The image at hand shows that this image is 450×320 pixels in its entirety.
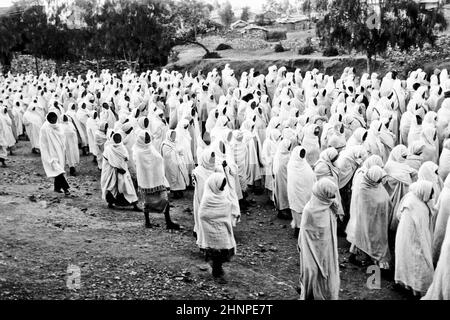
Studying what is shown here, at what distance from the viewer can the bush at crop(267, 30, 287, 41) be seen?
3251 centimetres

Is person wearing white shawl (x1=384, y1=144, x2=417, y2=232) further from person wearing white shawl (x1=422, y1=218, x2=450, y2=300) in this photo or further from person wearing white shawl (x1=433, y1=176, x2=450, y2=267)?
person wearing white shawl (x1=422, y1=218, x2=450, y2=300)

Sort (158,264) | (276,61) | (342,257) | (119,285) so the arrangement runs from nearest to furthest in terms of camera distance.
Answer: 1. (119,285)
2. (158,264)
3. (342,257)
4. (276,61)

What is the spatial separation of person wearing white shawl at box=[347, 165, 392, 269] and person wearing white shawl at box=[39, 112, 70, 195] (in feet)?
19.3

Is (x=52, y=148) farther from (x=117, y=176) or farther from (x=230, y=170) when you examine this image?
(x=230, y=170)

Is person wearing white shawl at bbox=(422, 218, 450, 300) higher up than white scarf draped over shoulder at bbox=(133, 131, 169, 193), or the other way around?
white scarf draped over shoulder at bbox=(133, 131, 169, 193)

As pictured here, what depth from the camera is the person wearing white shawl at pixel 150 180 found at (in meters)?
8.72

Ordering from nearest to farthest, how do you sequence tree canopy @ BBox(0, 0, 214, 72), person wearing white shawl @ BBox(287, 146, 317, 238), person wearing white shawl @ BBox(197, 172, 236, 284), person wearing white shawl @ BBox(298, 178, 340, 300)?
person wearing white shawl @ BBox(298, 178, 340, 300), person wearing white shawl @ BBox(197, 172, 236, 284), person wearing white shawl @ BBox(287, 146, 317, 238), tree canopy @ BBox(0, 0, 214, 72)

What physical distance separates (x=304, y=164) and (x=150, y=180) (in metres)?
2.39

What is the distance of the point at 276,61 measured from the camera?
23.2 metres

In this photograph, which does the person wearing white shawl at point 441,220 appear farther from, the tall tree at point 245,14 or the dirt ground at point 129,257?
the tall tree at point 245,14

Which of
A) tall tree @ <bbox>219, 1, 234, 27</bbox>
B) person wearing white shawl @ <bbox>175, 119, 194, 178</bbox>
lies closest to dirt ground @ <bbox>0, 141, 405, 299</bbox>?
person wearing white shawl @ <bbox>175, 119, 194, 178</bbox>

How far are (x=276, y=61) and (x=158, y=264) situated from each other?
56.0ft
